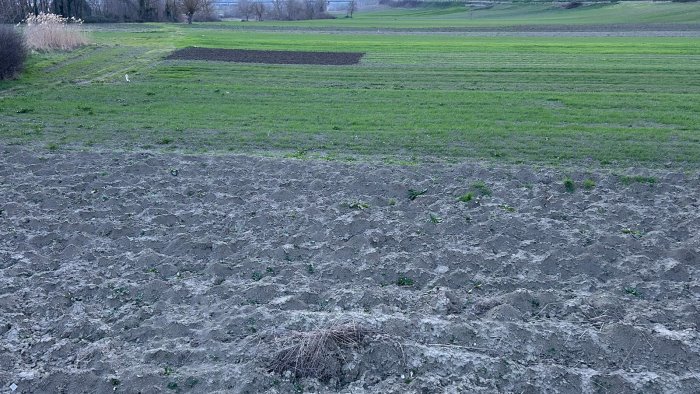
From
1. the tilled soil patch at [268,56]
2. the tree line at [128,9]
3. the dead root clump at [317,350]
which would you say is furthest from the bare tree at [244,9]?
the dead root clump at [317,350]

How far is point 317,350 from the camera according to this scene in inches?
271

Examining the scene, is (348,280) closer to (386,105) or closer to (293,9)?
(386,105)

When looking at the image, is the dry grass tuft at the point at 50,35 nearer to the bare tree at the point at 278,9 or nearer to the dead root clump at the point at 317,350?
the dead root clump at the point at 317,350

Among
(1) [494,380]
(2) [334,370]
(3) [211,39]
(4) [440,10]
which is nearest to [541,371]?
(1) [494,380]

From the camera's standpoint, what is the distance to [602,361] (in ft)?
22.8

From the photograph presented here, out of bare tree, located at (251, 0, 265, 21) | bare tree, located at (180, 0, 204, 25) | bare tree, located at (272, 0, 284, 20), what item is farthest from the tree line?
bare tree, located at (272, 0, 284, 20)

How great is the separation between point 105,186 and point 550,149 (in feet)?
25.4

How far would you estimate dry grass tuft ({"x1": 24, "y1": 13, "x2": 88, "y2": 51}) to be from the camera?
98.2 feet

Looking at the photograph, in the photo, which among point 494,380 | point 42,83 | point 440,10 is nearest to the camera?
point 494,380

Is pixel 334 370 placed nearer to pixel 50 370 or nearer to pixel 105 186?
pixel 50 370

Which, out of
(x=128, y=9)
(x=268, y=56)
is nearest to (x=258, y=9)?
(x=128, y=9)

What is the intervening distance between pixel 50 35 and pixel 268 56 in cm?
864

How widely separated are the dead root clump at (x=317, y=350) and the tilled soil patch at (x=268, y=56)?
70.2 feet

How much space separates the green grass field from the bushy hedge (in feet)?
1.54
